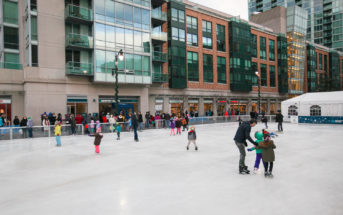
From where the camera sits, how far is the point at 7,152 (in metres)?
10.6

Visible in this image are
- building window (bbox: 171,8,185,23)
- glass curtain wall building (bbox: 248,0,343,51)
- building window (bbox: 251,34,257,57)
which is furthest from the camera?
glass curtain wall building (bbox: 248,0,343,51)

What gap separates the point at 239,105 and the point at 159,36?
19074 millimetres

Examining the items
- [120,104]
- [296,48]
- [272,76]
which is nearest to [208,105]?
[120,104]

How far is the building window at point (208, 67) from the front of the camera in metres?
35.3

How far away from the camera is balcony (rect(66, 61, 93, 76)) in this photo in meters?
22.3

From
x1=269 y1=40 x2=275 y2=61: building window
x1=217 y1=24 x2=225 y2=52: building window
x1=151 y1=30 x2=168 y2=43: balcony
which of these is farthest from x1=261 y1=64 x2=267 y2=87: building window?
x1=151 y1=30 x2=168 y2=43: balcony

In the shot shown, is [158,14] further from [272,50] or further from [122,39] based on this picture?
[272,50]

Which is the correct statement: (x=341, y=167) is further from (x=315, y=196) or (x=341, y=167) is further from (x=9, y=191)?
(x=9, y=191)

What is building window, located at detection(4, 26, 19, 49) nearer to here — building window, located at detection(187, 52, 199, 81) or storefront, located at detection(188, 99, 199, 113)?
building window, located at detection(187, 52, 199, 81)

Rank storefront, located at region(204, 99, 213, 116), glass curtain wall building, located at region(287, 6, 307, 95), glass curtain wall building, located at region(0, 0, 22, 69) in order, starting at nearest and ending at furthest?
1. glass curtain wall building, located at region(0, 0, 22, 69)
2. storefront, located at region(204, 99, 213, 116)
3. glass curtain wall building, located at region(287, 6, 307, 95)

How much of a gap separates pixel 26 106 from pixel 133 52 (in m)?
11.6

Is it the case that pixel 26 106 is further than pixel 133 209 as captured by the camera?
Yes

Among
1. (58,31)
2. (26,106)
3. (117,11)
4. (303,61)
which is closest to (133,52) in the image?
(117,11)

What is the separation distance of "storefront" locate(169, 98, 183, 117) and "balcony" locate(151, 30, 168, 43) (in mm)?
7653
